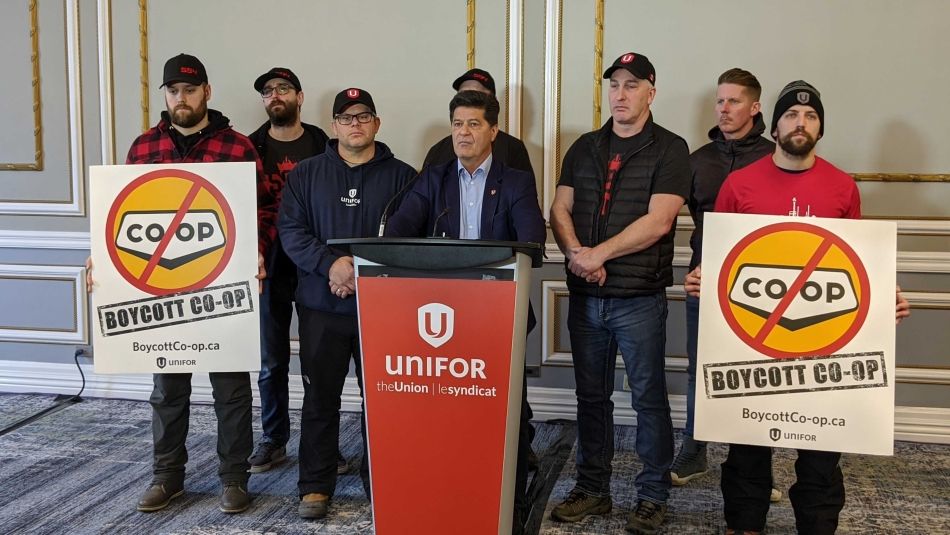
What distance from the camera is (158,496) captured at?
2912mm

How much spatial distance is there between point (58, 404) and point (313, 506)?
2.20m

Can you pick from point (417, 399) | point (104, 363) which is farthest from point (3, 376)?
point (417, 399)

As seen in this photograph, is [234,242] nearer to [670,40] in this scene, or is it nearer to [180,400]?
[180,400]

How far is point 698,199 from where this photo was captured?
3.11 meters

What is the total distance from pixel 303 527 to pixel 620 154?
1.65 meters

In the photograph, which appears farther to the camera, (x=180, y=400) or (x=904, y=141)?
(x=904, y=141)

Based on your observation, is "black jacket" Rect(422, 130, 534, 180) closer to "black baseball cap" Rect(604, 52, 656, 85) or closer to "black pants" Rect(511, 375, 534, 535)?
"black baseball cap" Rect(604, 52, 656, 85)

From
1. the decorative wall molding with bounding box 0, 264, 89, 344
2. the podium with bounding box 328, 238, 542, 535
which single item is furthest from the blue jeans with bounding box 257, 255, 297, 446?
the decorative wall molding with bounding box 0, 264, 89, 344

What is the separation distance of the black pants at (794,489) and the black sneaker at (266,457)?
5.96 ft

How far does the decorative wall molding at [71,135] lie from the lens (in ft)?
14.2

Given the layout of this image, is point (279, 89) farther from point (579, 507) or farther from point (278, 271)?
point (579, 507)

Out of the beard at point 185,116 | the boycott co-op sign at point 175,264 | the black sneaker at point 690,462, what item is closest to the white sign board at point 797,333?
the black sneaker at point 690,462

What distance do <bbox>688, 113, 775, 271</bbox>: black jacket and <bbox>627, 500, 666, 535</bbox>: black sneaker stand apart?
3.00 ft

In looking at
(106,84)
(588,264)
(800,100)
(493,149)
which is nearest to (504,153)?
(493,149)
